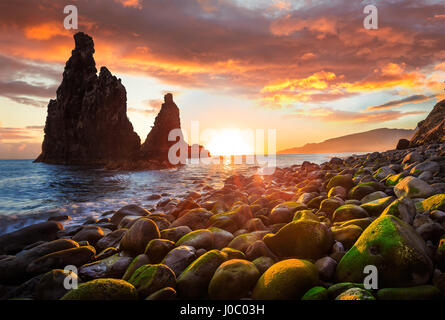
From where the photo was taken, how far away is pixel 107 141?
61.2 m

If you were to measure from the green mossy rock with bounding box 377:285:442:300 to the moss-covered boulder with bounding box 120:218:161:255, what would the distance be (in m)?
3.90

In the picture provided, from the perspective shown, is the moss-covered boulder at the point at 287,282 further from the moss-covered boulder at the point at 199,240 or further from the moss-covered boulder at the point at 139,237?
the moss-covered boulder at the point at 139,237

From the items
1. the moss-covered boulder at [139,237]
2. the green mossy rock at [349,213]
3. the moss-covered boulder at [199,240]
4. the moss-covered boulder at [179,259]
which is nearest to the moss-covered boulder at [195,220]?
the moss-covered boulder at [139,237]

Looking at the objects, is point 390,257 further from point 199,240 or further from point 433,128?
point 433,128

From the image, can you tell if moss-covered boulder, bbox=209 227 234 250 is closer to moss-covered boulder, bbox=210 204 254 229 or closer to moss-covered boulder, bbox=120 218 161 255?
moss-covered boulder, bbox=210 204 254 229

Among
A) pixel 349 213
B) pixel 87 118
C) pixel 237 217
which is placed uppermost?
pixel 87 118

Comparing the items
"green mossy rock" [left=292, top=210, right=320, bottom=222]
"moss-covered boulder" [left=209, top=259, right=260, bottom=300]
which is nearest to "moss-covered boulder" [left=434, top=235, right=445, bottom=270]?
"green mossy rock" [left=292, top=210, right=320, bottom=222]

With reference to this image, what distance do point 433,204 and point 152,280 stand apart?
492 cm

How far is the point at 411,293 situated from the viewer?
2270 mm

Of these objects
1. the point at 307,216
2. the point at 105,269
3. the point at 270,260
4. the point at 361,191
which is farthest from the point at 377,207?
the point at 105,269

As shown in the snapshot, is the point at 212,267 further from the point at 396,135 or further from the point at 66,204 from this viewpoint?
the point at 396,135

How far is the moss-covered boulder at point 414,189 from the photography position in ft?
15.8
